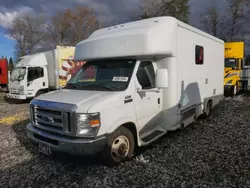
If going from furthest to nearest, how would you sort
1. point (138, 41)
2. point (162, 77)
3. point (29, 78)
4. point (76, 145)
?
point (29, 78) < point (138, 41) < point (162, 77) < point (76, 145)

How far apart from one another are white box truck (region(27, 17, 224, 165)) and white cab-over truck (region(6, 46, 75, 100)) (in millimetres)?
7947

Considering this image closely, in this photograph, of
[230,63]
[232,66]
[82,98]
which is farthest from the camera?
[230,63]

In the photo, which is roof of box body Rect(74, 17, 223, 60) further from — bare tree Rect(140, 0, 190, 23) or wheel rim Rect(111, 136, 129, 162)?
bare tree Rect(140, 0, 190, 23)

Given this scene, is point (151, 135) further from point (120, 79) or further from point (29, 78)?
point (29, 78)

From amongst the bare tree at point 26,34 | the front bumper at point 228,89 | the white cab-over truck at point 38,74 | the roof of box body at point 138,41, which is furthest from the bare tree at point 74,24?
the roof of box body at point 138,41

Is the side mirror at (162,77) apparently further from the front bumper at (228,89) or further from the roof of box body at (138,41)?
the front bumper at (228,89)

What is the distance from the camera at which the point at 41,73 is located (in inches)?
523

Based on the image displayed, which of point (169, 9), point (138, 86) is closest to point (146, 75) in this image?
point (138, 86)

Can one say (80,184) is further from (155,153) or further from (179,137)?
(179,137)

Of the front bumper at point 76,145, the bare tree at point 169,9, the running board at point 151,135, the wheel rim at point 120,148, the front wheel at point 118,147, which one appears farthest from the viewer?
the bare tree at point 169,9

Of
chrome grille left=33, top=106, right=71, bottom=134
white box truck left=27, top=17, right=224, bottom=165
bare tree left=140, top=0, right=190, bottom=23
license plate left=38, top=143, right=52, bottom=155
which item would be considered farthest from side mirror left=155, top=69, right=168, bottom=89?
bare tree left=140, top=0, right=190, bottom=23

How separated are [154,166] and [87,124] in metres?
1.66

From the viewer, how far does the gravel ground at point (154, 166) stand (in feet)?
12.4

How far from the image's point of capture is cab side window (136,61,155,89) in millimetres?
4762
